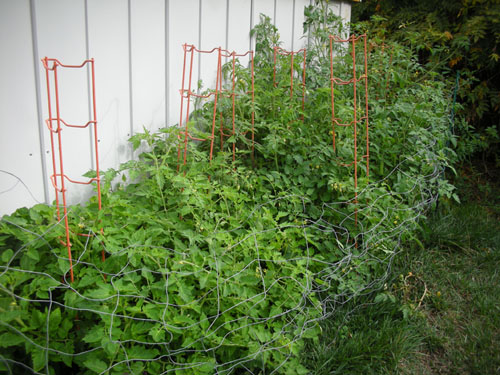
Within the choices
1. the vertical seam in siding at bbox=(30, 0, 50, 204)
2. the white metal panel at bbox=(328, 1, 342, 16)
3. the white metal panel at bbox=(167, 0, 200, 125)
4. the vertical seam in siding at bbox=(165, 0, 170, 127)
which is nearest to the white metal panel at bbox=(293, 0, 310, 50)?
the white metal panel at bbox=(328, 1, 342, 16)

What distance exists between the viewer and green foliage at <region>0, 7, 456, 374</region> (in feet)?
4.78

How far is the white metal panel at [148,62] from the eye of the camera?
2176 millimetres

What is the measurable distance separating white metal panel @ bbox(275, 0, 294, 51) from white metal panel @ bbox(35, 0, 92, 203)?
5.67 ft

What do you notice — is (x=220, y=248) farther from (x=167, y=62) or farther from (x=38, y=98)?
(x=167, y=62)

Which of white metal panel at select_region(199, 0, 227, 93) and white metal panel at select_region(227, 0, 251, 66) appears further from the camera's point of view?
white metal panel at select_region(227, 0, 251, 66)

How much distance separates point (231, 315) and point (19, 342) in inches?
30.5

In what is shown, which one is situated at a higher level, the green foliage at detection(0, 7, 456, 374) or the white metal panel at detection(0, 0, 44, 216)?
the white metal panel at detection(0, 0, 44, 216)

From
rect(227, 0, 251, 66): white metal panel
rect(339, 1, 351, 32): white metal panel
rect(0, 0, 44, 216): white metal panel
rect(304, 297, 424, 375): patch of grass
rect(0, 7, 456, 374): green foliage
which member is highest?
rect(339, 1, 351, 32): white metal panel

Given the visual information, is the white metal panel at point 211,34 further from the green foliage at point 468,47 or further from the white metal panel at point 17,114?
the green foliage at point 468,47

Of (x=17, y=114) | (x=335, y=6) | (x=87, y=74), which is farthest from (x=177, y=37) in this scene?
(x=335, y=6)

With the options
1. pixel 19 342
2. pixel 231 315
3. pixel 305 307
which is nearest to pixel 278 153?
pixel 305 307

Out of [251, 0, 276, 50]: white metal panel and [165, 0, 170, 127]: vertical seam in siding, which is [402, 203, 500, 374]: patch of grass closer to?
[165, 0, 170, 127]: vertical seam in siding

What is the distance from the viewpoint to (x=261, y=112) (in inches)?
102

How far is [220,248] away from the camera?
1.76 m
